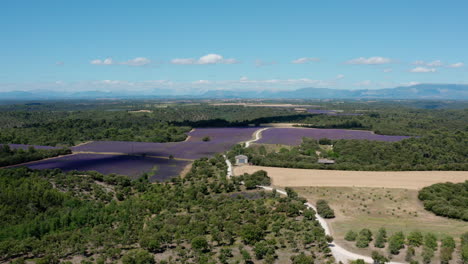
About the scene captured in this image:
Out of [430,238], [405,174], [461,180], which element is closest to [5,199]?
[430,238]

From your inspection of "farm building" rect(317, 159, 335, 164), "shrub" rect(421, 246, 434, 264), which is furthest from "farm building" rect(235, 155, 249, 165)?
"shrub" rect(421, 246, 434, 264)

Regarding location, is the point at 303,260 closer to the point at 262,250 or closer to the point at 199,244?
the point at 262,250

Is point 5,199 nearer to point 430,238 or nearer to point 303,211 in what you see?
point 303,211

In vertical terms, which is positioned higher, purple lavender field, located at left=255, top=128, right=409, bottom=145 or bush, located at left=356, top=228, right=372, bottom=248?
purple lavender field, located at left=255, top=128, right=409, bottom=145

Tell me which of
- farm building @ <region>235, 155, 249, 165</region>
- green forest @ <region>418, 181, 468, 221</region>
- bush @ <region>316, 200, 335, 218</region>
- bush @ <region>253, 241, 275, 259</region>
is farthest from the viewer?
farm building @ <region>235, 155, 249, 165</region>

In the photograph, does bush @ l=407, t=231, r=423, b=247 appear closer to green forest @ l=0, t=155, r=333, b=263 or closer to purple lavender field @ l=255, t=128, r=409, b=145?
green forest @ l=0, t=155, r=333, b=263

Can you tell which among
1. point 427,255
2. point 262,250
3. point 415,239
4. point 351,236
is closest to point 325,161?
point 351,236
